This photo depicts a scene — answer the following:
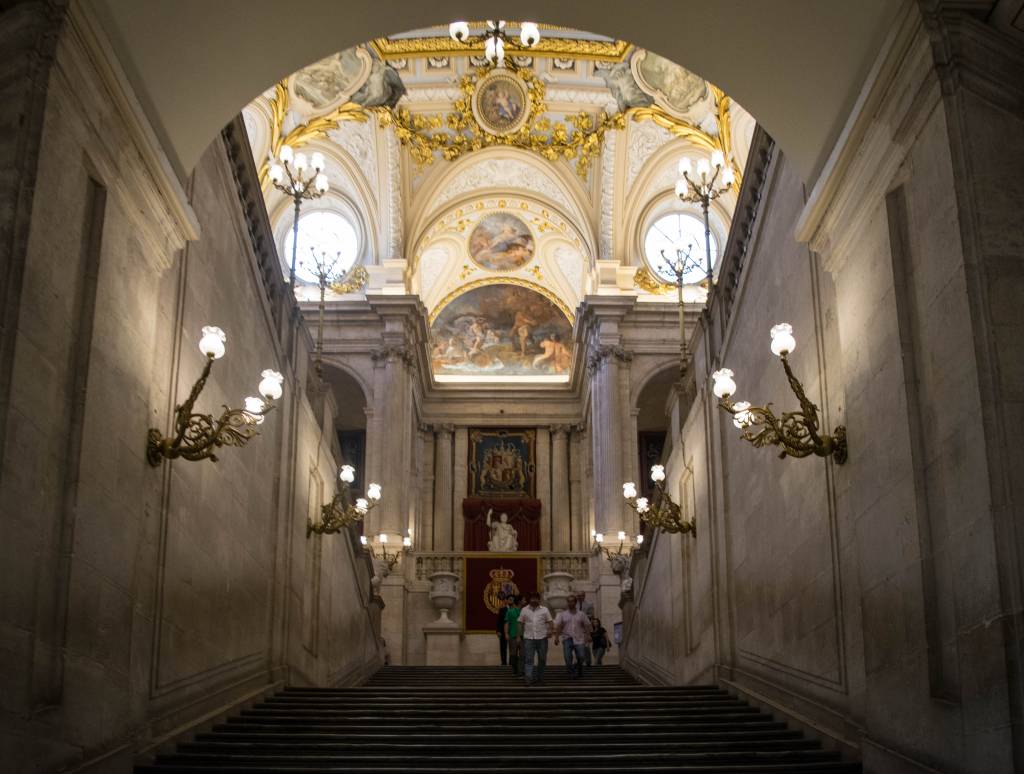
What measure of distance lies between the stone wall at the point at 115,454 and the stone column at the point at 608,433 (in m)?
17.1

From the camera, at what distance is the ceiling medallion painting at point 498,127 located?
30.6 m

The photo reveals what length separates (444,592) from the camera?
3044 cm

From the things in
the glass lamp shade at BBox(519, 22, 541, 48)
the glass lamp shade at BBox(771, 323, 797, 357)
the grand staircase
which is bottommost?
the grand staircase

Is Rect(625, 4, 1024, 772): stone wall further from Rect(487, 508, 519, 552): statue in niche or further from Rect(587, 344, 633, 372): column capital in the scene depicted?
Rect(487, 508, 519, 552): statue in niche

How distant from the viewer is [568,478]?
120 ft

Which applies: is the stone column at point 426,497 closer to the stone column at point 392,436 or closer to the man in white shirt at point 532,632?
the stone column at point 392,436

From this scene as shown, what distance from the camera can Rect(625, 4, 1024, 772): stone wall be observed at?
6.79 metres

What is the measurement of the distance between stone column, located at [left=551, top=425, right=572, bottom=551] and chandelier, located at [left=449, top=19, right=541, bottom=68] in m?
12.3

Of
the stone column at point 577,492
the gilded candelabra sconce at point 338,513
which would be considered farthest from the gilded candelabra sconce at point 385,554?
the gilded candelabra sconce at point 338,513

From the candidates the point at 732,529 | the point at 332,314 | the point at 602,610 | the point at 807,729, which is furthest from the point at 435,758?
the point at 332,314

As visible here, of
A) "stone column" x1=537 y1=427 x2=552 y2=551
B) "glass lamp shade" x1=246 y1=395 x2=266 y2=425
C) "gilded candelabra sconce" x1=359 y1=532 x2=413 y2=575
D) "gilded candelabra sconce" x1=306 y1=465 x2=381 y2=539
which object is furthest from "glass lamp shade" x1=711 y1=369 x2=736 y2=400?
"stone column" x1=537 y1=427 x2=552 y2=551

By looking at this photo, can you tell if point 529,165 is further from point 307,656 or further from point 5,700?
point 5,700

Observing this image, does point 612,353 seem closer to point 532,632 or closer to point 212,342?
point 532,632

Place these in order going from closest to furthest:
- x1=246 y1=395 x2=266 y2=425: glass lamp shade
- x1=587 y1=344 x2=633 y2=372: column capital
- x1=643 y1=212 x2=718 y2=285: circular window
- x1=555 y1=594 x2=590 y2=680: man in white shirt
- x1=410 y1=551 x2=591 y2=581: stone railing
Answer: x1=246 y1=395 x2=266 y2=425: glass lamp shade → x1=555 y1=594 x2=590 y2=680: man in white shirt → x1=587 y1=344 x2=633 y2=372: column capital → x1=410 y1=551 x2=591 y2=581: stone railing → x1=643 y1=212 x2=718 y2=285: circular window
